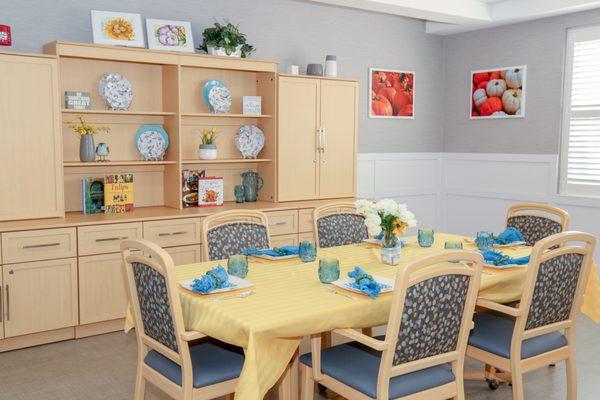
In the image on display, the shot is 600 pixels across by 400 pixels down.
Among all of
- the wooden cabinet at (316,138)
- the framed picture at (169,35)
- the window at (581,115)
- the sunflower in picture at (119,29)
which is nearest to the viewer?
the sunflower in picture at (119,29)

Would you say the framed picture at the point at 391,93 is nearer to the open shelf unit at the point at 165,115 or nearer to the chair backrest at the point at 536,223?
the open shelf unit at the point at 165,115

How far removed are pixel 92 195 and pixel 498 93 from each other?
167 inches

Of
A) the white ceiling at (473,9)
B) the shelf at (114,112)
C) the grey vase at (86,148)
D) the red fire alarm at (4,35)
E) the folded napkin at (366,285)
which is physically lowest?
the folded napkin at (366,285)

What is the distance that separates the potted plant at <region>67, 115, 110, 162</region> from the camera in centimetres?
446

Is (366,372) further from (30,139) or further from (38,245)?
(30,139)

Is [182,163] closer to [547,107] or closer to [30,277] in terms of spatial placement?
[30,277]

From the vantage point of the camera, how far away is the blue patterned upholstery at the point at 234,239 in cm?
347

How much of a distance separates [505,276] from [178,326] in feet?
5.13

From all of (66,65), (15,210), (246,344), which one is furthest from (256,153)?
(246,344)

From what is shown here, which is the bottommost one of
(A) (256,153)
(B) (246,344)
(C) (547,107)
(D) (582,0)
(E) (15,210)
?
(B) (246,344)

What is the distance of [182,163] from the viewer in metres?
5.00

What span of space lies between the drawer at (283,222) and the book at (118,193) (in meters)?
1.09

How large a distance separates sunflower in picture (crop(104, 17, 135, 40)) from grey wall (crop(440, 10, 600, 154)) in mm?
3817

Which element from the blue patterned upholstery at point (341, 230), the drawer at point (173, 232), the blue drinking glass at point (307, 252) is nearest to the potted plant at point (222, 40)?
the drawer at point (173, 232)
